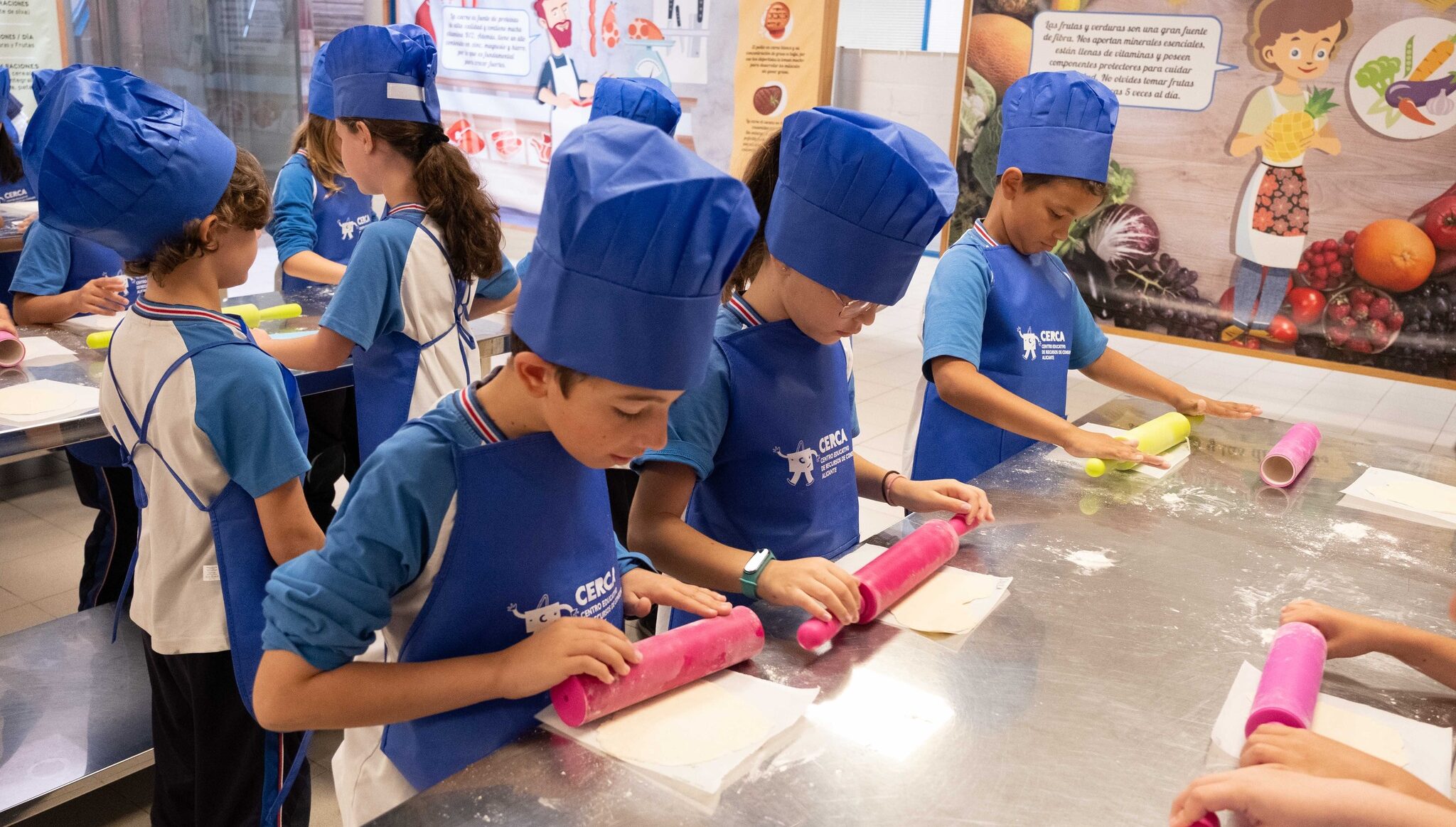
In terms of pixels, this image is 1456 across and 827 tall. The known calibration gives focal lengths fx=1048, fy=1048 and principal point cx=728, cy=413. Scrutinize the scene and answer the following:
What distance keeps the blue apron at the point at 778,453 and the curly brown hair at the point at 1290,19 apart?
3511 millimetres

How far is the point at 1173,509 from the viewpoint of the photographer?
5.71 feet

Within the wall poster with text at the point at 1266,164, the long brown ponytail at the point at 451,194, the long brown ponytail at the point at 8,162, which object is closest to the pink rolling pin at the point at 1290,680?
the long brown ponytail at the point at 451,194

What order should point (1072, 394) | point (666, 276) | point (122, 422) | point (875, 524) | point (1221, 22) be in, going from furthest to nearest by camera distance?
1. point (1072, 394)
2. point (1221, 22)
3. point (875, 524)
4. point (122, 422)
5. point (666, 276)

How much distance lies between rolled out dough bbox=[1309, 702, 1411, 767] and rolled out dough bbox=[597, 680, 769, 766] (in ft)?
1.90

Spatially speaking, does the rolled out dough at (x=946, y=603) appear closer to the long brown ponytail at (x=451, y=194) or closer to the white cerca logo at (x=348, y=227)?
the long brown ponytail at (x=451, y=194)

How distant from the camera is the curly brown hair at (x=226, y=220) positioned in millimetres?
1389

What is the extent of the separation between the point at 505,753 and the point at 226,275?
34.4 inches

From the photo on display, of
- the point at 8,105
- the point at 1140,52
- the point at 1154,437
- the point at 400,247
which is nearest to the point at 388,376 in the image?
the point at 400,247

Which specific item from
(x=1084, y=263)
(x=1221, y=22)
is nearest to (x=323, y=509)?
(x=1084, y=263)

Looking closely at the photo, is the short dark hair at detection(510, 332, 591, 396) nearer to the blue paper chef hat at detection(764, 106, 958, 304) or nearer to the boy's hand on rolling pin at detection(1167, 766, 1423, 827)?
the blue paper chef hat at detection(764, 106, 958, 304)

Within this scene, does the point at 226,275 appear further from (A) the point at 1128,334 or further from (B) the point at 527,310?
(A) the point at 1128,334

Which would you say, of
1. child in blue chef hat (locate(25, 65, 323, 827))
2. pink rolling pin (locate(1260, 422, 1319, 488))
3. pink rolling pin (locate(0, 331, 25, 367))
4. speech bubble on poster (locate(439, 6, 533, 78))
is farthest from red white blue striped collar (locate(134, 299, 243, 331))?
speech bubble on poster (locate(439, 6, 533, 78))

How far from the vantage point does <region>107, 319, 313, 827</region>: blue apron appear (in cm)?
142

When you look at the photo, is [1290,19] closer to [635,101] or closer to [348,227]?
[635,101]
